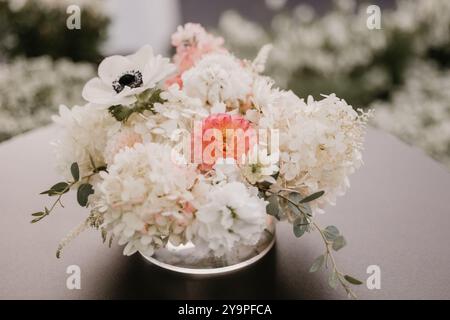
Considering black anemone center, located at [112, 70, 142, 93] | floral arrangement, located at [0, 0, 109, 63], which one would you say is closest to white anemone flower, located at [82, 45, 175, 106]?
black anemone center, located at [112, 70, 142, 93]

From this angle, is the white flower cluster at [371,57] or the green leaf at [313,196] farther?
the white flower cluster at [371,57]

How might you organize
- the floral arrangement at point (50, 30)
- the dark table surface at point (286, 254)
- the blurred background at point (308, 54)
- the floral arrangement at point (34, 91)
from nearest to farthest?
the dark table surface at point (286, 254) → the floral arrangement at point (34, 91) → the blurred background at point (308, 54) → the floral arrangement at point (50, 30)

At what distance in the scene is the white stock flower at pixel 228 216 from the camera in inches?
30.3

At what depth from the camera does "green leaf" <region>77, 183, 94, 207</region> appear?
37.5 inches

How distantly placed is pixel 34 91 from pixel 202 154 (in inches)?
101

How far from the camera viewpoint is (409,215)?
1.25 m

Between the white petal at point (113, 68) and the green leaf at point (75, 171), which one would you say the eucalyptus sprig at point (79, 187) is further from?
the white petal at point (113, 68)

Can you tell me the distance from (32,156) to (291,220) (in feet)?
3.20

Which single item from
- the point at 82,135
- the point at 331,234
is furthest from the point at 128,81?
the point at 331,234

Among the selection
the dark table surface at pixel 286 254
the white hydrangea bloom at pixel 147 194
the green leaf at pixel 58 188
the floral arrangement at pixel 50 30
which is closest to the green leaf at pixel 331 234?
the dark table surface at pixel 286 254

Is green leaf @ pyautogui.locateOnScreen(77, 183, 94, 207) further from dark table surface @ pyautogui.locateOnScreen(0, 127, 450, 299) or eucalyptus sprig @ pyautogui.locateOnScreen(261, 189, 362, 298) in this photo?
eucalyptus sprig @ pyautogui.locateOnScreen(261, 189, 362, 298)

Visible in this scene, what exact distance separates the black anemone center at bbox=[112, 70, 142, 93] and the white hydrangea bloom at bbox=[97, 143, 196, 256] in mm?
168
